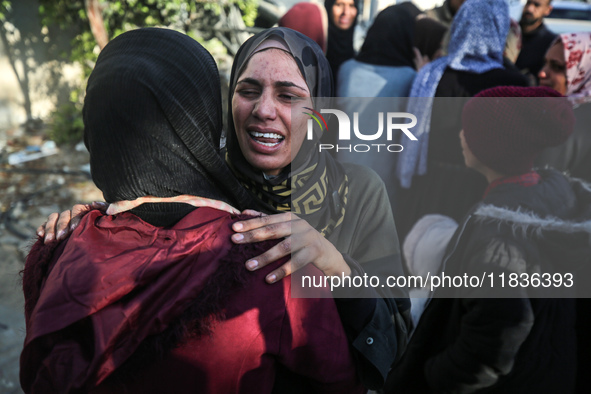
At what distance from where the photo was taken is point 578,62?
8.16ft

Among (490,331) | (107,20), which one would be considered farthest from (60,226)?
(107,20)

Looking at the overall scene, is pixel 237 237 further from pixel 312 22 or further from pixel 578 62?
pixel 312 22

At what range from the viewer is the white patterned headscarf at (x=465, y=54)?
247 centimetres

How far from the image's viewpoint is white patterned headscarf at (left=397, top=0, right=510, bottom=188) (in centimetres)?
247

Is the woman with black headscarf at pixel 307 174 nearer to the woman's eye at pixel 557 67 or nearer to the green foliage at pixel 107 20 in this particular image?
the woman's eye at pixel 557 67

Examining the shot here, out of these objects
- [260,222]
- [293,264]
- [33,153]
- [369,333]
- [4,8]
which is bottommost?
[33,153]

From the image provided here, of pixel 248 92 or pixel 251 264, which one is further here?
pixel 248 92

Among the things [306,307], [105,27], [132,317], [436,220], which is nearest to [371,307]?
[306,307]

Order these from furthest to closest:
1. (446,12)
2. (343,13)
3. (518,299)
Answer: (446,12)
(343,13)
(518,299)

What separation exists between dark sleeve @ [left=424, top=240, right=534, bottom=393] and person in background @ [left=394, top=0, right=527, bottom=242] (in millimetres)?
1349

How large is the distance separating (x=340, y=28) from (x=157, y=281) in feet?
11.5

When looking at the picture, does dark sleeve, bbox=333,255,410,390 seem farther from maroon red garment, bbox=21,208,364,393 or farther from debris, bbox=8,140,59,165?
debris, bbox=8,140,59,165

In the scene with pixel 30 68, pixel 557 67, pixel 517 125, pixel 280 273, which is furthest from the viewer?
pixel 30 68

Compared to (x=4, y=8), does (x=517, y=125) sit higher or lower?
lower
